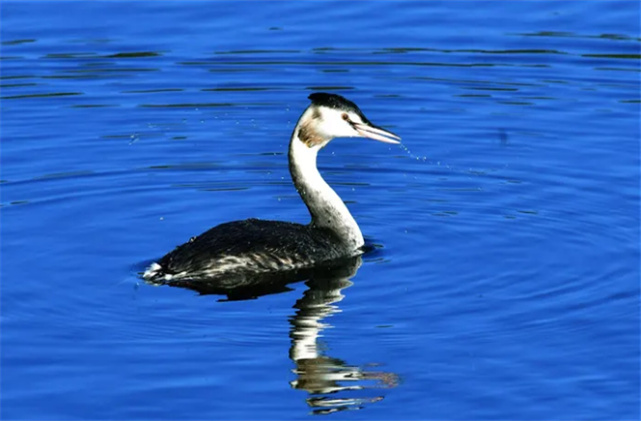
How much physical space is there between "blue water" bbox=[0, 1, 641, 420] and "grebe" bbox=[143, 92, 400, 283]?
0.28m

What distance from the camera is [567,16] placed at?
1892 centimetres

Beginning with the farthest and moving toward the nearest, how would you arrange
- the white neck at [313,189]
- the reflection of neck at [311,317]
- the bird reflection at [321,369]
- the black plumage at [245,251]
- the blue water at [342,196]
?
the white neck at [313,189] → the black plumage at [245,251] → the reflection of neck at [311,317] → the blue water at [342,196] → the bird reflection at [321,369]

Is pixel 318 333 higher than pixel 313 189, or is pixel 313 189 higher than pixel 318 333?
pixel 313 189

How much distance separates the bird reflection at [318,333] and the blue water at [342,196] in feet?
0.09

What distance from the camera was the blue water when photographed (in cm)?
952

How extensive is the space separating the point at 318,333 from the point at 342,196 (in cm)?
360

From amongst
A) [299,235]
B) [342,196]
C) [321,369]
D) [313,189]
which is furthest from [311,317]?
[342,196]

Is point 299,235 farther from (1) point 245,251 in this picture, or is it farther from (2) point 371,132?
(2) point 371,132

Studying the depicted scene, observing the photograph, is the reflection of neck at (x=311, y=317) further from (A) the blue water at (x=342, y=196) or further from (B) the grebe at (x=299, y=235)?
(B) the grebe at (x=299, y=235)

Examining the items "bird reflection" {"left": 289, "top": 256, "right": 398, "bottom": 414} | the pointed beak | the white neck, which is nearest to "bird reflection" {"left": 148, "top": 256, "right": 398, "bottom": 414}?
"bird reflection" {"left": 289, "top": 256, "right": 398, "bottom": 414}

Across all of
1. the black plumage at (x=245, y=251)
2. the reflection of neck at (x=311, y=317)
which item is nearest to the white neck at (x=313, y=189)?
the black plumage at (x=245, y=251)

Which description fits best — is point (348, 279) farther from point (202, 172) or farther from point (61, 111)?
point (61, 111)

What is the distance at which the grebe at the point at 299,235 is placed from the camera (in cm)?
1150

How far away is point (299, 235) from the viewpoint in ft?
39.5
